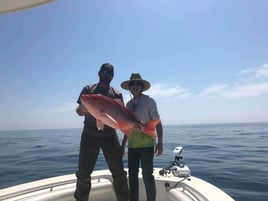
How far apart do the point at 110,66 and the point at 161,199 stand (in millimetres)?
2476

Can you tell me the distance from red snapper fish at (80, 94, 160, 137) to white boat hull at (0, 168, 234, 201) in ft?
5.33

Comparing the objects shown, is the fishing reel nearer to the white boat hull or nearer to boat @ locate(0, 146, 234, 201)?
boat @ locate(0, 146, 234, 201)

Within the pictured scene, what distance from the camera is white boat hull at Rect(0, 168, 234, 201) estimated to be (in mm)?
4354

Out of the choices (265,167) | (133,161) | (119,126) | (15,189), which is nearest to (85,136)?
(133,161)

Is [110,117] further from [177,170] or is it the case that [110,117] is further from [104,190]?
[177,170]

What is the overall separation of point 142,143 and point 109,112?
4.23 ft

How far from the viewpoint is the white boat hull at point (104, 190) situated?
171 inches

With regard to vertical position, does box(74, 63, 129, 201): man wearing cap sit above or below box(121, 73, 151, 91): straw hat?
below

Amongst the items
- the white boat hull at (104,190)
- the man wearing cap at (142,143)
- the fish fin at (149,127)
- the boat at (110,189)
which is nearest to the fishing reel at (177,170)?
the boat at (110,189)

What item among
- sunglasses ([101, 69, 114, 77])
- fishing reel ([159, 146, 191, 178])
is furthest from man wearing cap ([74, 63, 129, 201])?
fishing reel ([159, 146, 191, 178])

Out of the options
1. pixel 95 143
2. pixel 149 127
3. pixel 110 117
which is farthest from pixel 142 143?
pixel 110 117

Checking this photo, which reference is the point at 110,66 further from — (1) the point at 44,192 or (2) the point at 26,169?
(2) the point at 26,169

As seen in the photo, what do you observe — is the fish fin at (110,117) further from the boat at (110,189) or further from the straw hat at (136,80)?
the boat at (110,189)

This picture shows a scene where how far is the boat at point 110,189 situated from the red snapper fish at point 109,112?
163 cm
